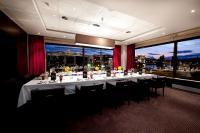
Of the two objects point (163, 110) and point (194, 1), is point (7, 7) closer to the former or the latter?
point (194, 1)

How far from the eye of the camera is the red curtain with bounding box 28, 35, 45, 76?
17.8 feet

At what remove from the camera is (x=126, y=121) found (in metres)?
2.27

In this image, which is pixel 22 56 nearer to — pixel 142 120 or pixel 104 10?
pixel 104 10

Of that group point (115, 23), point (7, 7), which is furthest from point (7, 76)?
point (115, 23)

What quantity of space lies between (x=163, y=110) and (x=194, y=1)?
8.70ft

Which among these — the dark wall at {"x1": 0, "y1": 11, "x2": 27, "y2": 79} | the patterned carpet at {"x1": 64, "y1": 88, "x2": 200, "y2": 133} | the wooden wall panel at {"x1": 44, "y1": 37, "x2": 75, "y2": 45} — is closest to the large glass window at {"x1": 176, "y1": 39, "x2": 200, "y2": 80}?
the patterned carpet at {"x1": 64, "y1": 88, "x2": 200, "y2": 133}

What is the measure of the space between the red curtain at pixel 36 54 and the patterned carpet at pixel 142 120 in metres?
4.44

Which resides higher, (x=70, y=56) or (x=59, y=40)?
(x=59, y=40)

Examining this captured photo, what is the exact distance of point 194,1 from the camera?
7.27 feet

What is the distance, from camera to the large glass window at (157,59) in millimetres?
5367

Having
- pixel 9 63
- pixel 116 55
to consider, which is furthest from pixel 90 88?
pixel 116 55

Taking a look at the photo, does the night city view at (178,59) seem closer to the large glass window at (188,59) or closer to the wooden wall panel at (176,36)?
the large glass window at (188,59)

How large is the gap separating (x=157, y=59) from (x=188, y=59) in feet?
5.29

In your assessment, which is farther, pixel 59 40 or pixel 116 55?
pixel 116 55
